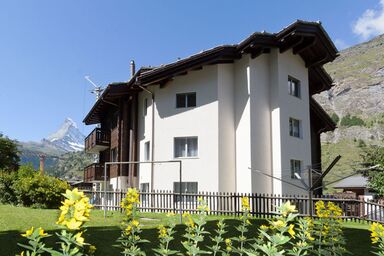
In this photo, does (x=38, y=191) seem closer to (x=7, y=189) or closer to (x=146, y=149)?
(x=7, y=189)

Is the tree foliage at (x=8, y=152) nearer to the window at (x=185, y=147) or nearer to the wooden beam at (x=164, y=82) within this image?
the wooden beam at (x=164, y=82)

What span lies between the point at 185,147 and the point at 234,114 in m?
3.18

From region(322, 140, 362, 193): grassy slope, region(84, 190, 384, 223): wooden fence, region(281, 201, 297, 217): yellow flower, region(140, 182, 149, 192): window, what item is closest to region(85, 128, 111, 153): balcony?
region(140, 182, 149, 192): window

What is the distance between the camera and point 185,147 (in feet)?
71.1

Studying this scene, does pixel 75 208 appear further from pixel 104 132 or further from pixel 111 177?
pixel 104 132

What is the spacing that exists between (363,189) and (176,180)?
116ft

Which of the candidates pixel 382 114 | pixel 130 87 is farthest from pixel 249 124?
pixel 382 114

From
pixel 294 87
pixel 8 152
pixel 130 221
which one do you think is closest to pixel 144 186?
pixel 294 87

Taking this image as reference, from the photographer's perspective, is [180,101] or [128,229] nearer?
[128,229]

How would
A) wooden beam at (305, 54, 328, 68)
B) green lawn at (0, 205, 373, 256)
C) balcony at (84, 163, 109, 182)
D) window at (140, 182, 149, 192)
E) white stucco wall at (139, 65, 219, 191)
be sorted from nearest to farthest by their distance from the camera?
1. green lawn at (0, 205, 373, 256)
2. white stucco wall at (139, 65, 219, 191)
3. window at (140, 182, 149, 192)
4. wooden beam at (305, 54, 328, 68)
5. balcony at (84, 163, 109, 182)

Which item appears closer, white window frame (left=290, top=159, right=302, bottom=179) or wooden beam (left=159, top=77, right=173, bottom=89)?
white window frame (left=290, top=159, right=302, bottom=179)

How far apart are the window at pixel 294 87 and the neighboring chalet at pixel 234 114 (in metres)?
0.06

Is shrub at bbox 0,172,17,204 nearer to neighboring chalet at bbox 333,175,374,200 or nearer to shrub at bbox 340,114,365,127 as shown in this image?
neighboring chalet at bbox 333,175,374,200

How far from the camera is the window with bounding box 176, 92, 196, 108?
72.0 ft
